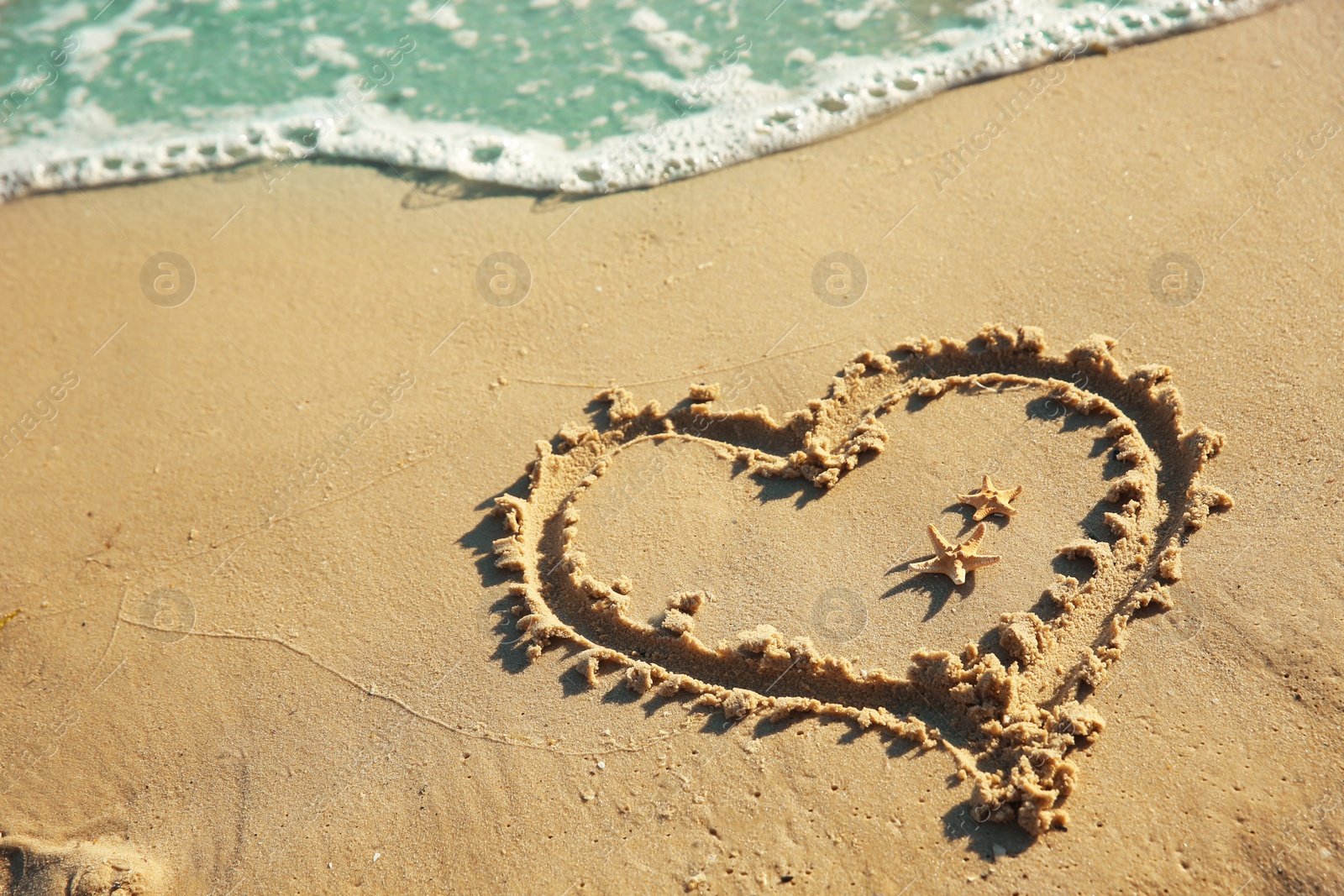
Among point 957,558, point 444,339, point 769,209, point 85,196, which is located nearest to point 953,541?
point 957,558

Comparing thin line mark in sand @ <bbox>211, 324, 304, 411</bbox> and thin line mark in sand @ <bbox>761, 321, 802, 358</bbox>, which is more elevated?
thin line mark in sand @ <bbox>761, 321, 802, 358</bbox>

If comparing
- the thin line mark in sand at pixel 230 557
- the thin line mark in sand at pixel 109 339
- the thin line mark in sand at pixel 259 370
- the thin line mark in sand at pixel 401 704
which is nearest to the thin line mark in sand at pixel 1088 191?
the thin line mark in sand at pixel 401 704

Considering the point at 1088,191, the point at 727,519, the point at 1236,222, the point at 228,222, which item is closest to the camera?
the point at 727,519

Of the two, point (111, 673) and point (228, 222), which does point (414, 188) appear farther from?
point (111, 673)

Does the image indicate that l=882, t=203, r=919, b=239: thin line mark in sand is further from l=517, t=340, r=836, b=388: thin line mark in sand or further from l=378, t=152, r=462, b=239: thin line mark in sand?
l=378, t=152, r=462, b=239: thin line mark in sand

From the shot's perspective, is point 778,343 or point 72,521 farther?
point 778,343

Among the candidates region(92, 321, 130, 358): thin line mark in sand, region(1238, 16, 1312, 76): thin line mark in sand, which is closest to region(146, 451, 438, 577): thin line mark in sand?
region(92, 321, 130, 358): thin line mark in sand

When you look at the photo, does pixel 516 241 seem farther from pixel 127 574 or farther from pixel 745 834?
pixel 745 834

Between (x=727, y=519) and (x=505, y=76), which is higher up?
(x=505, y=76)
